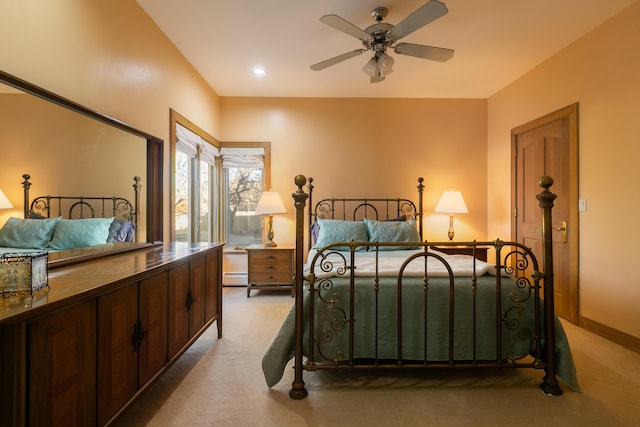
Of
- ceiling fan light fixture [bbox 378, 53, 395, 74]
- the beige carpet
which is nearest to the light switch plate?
the beige carpet

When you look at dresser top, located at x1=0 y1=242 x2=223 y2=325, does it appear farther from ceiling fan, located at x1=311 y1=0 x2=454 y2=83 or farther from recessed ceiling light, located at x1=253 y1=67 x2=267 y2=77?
recessed ceiling light, located at x1=253 y1=67 x2=267 y2=77

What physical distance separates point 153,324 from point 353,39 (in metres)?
2.88

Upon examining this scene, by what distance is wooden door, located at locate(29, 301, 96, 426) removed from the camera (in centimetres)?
97

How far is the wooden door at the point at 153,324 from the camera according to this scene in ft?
4.98

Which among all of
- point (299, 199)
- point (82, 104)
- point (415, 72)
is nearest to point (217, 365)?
point (299, 199)

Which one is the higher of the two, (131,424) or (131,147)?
(131,147)

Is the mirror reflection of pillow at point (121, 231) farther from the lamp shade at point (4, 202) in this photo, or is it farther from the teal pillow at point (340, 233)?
the teal pillow at point (340, 233)

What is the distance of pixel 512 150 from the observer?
13.0 ft

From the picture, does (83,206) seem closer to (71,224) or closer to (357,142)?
(71,224)

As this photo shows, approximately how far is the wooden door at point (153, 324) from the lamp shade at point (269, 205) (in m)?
2.25

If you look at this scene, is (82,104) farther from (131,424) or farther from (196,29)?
(131,424)

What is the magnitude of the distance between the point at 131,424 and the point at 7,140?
1440 mm

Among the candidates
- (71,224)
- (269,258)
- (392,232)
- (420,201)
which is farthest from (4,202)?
(420,201)

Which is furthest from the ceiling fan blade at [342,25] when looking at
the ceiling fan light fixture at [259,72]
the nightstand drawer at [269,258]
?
the nightstand drawer at [269,258]
